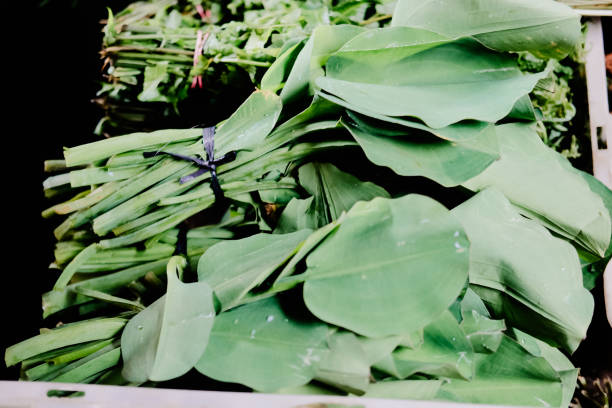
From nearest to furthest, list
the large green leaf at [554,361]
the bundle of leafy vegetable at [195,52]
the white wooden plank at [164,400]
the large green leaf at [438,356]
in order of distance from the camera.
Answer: the white wooden plank at [164,400], the large green leaf at [438,356], the large green leaf at [554,361], the bundle of leafy vegetable at [195,52]

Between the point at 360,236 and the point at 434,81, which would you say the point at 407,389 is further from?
the point at 434,81

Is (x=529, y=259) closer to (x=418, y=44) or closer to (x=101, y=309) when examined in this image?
(x=418, y=44)

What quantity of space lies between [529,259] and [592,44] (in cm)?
65

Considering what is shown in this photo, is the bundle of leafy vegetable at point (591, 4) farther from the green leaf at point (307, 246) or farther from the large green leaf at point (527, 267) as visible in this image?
the green leaf at point (307, 246)

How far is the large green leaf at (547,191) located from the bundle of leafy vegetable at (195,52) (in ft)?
1.42

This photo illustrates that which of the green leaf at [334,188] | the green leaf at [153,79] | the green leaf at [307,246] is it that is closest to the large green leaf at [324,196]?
the green leaf at [334,188]

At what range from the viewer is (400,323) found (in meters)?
0.44

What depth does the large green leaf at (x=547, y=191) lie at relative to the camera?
581 mm

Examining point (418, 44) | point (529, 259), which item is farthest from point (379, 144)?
point (529, 259)

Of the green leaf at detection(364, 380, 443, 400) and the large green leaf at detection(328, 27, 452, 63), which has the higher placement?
the large green leaf at detection(328, 27, 452, 63)

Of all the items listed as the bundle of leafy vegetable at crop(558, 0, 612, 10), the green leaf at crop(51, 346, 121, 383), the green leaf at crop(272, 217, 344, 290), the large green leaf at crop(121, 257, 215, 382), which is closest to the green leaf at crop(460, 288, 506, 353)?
the green leaf at crop(272, 217, 344, 290)

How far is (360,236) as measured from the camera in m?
0.48

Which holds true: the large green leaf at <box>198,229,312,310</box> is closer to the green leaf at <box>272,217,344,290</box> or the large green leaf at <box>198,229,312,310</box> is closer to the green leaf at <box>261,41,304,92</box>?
the green leaf at <box>272,217,344,290</box>

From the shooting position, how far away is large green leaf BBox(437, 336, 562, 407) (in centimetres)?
51
